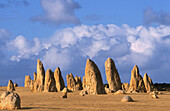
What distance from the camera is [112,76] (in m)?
33.4

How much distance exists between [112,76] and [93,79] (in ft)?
26.2

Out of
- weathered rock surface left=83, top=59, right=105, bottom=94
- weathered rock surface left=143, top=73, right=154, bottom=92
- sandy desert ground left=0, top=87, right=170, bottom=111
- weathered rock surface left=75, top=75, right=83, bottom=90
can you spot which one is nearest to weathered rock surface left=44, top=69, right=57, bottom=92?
weathered rock surface left=83, top=59, right=105, bottom=94

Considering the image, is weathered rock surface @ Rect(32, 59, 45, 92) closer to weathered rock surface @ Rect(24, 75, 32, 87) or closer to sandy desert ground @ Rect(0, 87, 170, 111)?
sandy desert ground @ Rect(0, 87, 170, 111)

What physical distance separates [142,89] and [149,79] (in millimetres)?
3706

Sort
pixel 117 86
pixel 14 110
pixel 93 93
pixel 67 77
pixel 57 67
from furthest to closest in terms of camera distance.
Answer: pixel 67 77, pixel 57 67, pixel 117 86, pixel 93 93, pixel 14 110

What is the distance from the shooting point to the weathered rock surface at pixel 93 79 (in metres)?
25.5

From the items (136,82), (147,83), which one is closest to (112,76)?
(136,82)

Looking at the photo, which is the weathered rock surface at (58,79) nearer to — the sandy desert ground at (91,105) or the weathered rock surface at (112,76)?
the weathered rock surface at (112,76)

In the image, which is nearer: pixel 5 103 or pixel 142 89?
pixel 5 103

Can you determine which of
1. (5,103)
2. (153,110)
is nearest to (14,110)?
(5,103)

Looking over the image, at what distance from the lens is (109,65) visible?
110ft

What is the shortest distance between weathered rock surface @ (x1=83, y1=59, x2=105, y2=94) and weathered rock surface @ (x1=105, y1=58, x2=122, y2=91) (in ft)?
23.7

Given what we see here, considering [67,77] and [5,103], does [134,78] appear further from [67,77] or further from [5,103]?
[5,103]

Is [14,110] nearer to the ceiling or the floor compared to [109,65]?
nearer to the floor
